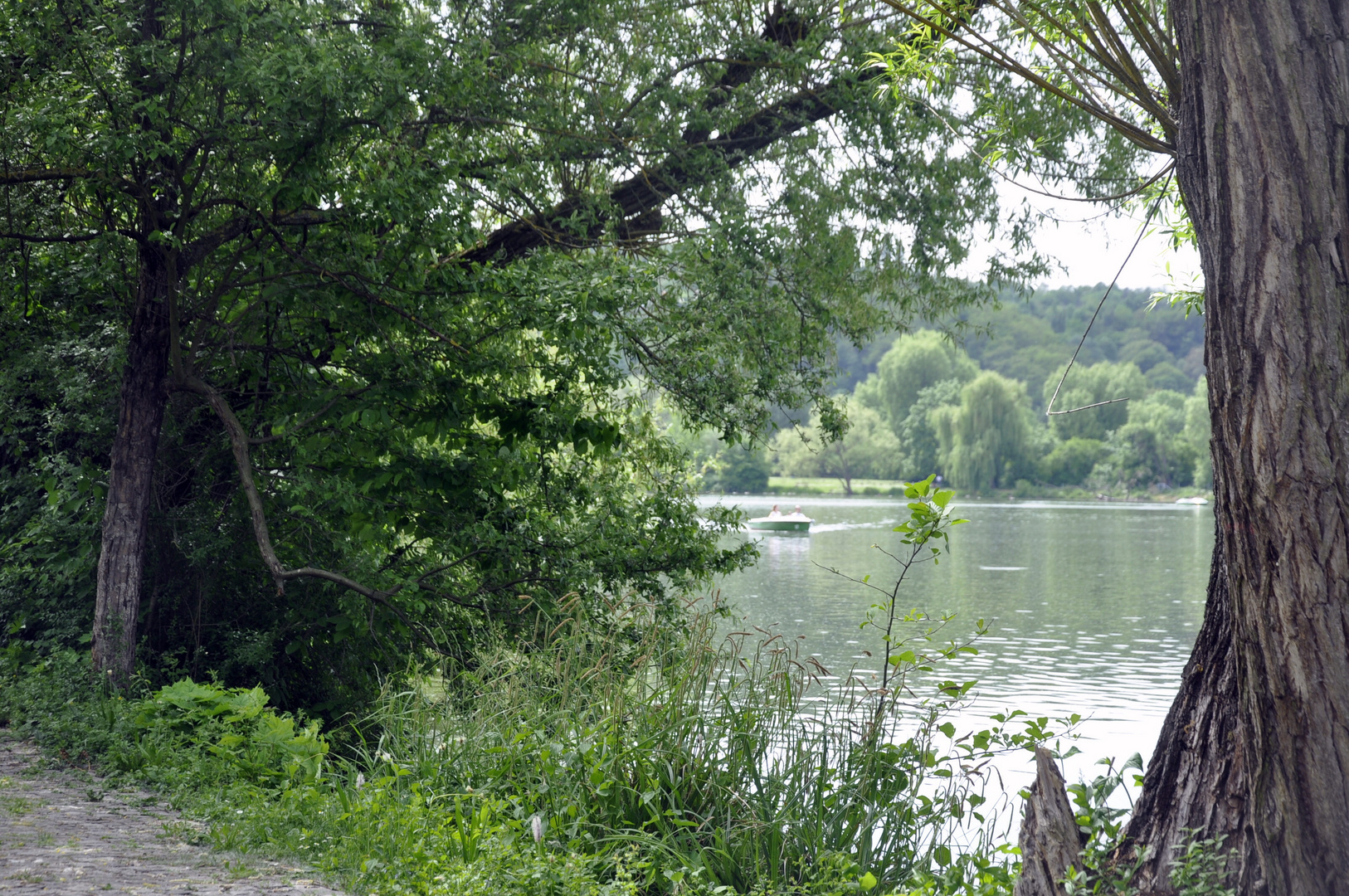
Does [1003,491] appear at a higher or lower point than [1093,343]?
lower

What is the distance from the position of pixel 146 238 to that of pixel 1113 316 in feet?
329

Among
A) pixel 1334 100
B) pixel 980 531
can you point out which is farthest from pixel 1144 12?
pixel 980 531

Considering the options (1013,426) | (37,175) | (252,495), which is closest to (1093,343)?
(1013,426)

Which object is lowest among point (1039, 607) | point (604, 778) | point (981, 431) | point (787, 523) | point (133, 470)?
point (1039, 607)

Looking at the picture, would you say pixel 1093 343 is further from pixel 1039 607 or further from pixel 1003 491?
pixel 1039 607

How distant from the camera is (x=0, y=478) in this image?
6.99 meters

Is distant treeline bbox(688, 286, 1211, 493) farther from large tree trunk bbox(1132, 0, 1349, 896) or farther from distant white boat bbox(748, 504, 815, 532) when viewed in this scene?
large tree trunk bbox(1132, 0, 1349, 896)

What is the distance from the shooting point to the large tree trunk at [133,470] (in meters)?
5.82

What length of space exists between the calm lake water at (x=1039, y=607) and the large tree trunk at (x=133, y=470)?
3501mm

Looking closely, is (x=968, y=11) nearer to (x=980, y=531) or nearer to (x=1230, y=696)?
(x=1230, y=696)

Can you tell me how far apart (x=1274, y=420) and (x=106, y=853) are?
3.79m

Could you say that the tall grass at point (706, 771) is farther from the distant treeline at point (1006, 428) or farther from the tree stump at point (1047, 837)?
the distant treeline at point (1006, 428)

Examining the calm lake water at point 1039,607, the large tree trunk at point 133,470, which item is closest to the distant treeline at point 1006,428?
the calm lake water at point 1039,607

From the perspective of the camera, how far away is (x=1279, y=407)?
2684mm
